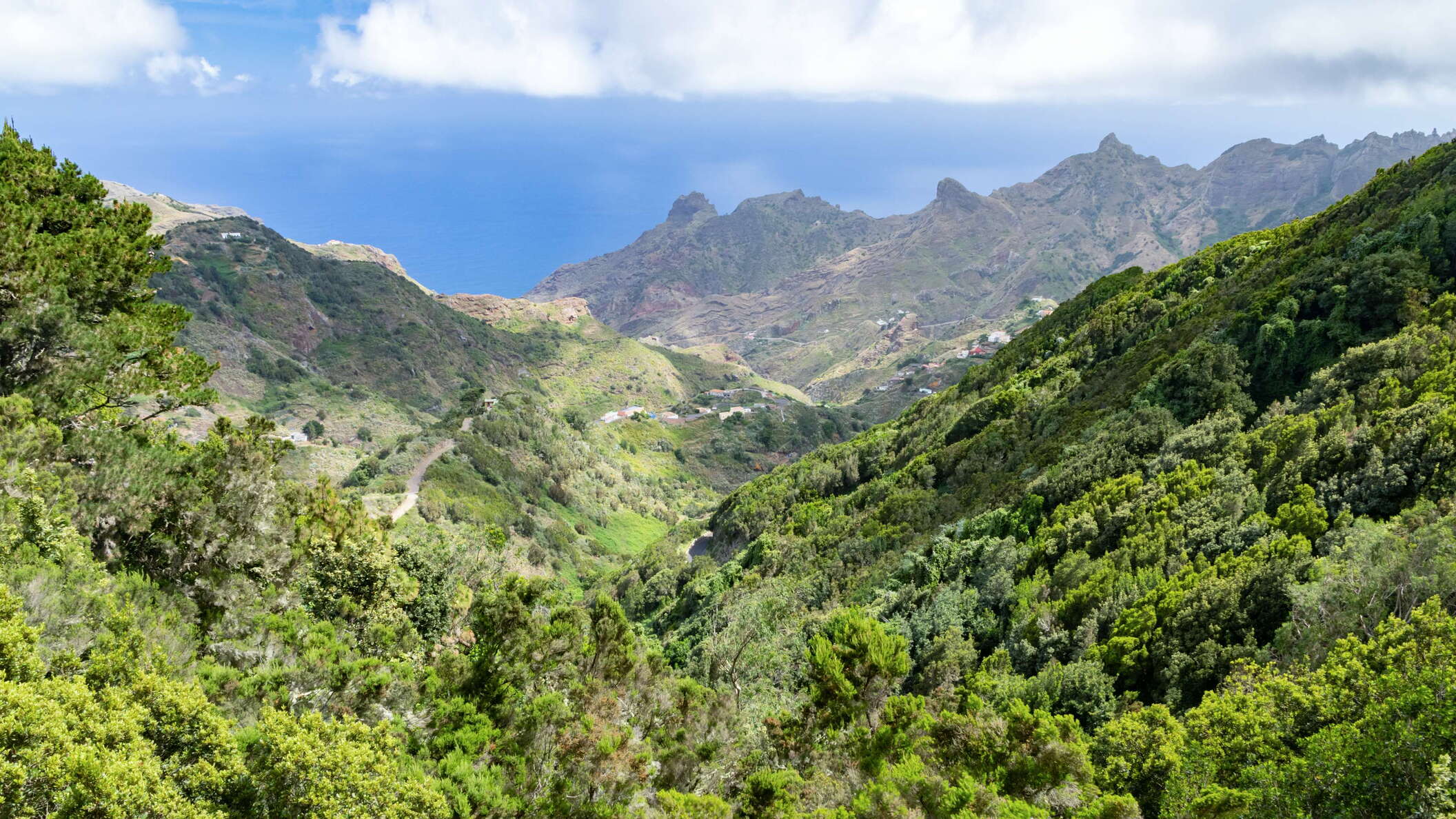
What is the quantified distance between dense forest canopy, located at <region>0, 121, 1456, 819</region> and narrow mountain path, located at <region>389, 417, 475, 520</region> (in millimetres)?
34386

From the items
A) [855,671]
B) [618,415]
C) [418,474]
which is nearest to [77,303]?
[855,671]

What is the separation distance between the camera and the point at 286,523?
23.1 metres

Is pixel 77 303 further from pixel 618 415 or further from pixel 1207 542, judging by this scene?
pixel 618 415

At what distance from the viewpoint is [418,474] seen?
7900 centimetres

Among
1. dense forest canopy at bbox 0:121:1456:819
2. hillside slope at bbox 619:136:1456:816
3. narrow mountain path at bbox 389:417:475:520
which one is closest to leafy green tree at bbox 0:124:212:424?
dense forest canopy at bbox 0:121:1456:819

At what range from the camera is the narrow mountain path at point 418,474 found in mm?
66500

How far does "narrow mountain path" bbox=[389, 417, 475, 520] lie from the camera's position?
66.5m

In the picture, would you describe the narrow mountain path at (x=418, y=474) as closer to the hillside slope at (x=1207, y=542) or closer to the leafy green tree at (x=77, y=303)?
the hillside slope at (x=1207, y=542)

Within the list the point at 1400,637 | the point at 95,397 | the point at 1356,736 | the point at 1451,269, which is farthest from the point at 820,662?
the point at 1451,269

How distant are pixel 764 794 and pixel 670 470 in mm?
120783

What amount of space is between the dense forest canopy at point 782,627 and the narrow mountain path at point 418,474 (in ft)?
113

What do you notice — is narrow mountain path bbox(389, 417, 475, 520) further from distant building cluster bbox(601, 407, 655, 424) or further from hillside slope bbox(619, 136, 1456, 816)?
distant building cluster bbox(601, 407, 655, 424)

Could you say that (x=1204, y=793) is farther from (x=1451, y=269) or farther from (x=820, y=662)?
(x=1451, y=269)

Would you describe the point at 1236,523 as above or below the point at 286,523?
below
